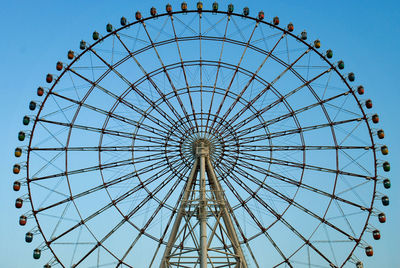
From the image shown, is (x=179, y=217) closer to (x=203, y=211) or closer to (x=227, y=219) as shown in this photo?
(x=203, y=211)

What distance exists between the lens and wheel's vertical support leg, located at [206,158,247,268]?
26297 mm

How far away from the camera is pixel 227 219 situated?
27266mm

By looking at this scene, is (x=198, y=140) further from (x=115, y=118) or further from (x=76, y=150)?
(x=76, y=150)

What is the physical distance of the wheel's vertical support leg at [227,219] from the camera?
86.3 ft

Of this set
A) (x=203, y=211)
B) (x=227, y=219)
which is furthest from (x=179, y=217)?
(x=227, y=219)

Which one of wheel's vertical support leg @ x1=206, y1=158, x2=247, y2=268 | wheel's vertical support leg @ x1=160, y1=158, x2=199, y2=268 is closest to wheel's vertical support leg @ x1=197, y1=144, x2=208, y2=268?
wheel's vertical support leg @ x1=160, y1=158, x2=199, y2=268

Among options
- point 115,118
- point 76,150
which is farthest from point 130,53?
point 76,150

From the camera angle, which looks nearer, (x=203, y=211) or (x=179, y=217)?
(x=203, y=211)

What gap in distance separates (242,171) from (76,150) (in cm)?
963

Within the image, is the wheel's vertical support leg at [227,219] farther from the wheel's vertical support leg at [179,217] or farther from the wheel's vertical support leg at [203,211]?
the wheel's vertical support leg at [179,217]

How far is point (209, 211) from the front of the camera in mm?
27328

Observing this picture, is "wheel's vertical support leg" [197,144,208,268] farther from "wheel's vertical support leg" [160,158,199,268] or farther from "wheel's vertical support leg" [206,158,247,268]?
"wheel's vertical support leg" [206,158,247,268]

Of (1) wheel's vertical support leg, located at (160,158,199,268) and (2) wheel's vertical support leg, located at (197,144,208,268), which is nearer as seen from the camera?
(2) wheel's vertical support leg, located at (197,144,208,268)

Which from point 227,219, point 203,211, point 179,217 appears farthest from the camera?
point 179,217
